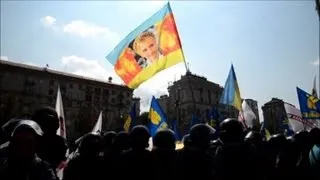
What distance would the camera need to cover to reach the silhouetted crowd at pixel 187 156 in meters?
3.71

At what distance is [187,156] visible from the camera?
13.8 feet

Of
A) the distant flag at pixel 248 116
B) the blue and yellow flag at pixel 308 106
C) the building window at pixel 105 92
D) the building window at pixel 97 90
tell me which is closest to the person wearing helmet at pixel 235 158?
the blue and yellow flag at pixel 308 106

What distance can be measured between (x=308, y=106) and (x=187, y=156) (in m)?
8.12

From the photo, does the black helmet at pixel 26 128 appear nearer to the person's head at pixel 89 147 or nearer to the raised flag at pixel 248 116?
the person's head at pixel 89 147

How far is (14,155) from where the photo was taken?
2623 mm

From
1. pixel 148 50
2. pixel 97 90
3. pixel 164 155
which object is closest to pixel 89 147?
pixel 164 155

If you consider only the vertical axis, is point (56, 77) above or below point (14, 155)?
above

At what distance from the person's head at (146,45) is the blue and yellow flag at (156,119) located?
8.77ft

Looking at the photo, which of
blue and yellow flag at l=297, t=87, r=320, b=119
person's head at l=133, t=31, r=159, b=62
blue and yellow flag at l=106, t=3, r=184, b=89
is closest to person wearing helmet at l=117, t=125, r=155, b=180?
blue and yellow flag at l=106, t=3, r=184, b=89

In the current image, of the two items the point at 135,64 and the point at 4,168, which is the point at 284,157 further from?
the point at 135,64

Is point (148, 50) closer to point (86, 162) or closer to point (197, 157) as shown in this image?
point (86, 162)

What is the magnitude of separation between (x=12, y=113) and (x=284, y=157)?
42.5 meters

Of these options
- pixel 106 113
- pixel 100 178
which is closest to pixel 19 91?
pixel 106 113

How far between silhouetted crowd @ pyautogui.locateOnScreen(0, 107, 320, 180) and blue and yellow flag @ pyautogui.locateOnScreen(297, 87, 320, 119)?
623cm
